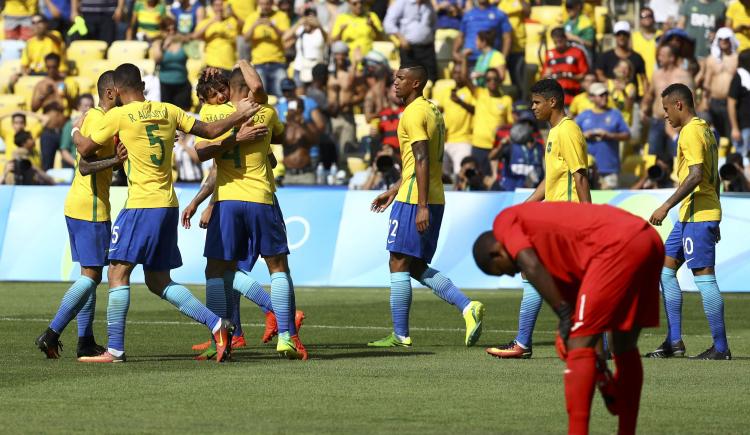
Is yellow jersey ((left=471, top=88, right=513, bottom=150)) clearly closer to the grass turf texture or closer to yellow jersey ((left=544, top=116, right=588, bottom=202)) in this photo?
the grass turf texture

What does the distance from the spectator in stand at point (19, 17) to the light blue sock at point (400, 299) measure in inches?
717

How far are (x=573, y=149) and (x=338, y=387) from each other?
314cm

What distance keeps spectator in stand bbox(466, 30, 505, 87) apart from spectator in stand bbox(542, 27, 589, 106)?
2.79 feet

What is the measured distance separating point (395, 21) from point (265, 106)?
48.7 ft

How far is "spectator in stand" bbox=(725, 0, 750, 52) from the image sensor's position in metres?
26.2

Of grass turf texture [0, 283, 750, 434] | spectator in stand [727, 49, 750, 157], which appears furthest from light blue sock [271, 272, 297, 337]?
spectator in stand [727, 49, 750, 157]

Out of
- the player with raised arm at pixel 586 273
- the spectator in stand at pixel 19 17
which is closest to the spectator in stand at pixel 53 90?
the spectator in stand at pixel 19 17

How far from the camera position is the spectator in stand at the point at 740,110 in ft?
81.1

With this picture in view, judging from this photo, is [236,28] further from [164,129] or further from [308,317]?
[164,129]

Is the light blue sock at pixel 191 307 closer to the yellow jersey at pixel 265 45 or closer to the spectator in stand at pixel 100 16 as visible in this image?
the yellow jersey at pixel 265 45

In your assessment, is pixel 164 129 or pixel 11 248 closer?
pixel 164 129

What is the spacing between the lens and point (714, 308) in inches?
517

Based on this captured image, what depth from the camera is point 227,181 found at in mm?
12430

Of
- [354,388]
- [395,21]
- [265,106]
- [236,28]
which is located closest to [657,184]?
[395,21]
